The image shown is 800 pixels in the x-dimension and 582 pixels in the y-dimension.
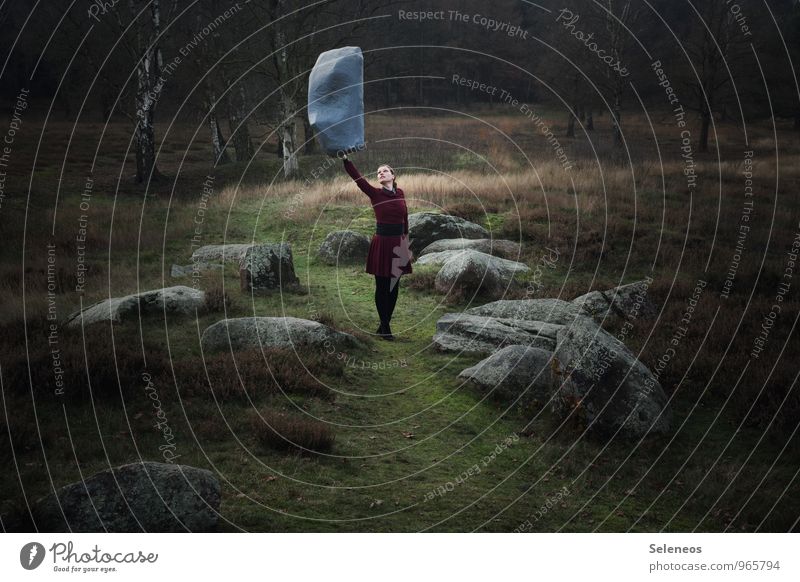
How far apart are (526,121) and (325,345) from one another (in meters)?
41.6

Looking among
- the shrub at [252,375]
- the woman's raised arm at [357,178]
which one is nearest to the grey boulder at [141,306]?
the shrub at [252,375]

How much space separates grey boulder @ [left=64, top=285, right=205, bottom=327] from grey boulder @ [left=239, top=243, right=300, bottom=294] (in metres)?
1.55

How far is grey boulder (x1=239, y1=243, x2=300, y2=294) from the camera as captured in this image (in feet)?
43.9

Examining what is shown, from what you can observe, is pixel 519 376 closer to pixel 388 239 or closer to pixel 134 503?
pixel 388 239

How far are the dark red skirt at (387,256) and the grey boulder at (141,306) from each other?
2909 millimetres

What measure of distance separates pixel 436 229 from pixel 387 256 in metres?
6.83

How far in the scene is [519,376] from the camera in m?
9.21

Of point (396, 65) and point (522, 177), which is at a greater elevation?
point (396, 65)

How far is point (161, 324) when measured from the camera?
10750 millimetres

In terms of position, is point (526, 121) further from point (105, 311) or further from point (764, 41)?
point (105, 311)

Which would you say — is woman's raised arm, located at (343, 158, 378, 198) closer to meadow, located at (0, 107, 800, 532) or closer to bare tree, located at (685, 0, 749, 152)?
meadow, located at (0, 107, 800, 532)

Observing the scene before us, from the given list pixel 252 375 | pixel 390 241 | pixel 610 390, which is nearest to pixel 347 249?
pixel 390 241

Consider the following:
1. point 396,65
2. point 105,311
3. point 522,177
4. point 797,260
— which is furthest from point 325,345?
point 396,65

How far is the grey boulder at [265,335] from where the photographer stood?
975cm
